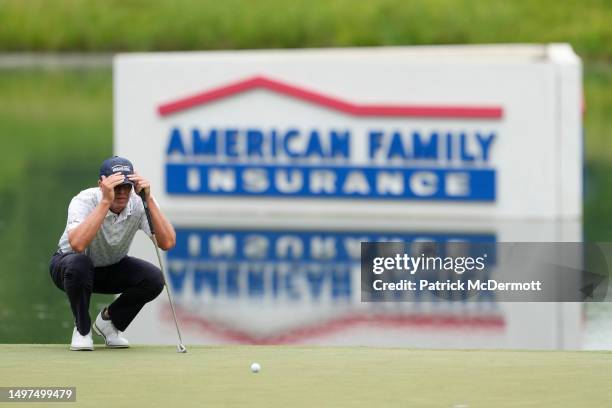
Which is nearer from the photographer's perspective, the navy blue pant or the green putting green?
the green putting green

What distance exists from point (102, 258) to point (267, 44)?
44089 mm

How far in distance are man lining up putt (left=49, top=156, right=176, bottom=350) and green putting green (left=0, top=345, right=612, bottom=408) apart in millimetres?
210

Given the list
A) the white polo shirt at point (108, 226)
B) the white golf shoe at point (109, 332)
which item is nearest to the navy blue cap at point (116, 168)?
the white polo shirt at point (108, 226)

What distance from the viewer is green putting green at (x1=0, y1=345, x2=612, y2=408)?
7328 mm

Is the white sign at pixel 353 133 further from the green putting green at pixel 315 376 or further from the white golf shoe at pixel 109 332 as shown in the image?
the white golf shoe at pixel 109 332

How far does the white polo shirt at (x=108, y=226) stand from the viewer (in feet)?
29.0

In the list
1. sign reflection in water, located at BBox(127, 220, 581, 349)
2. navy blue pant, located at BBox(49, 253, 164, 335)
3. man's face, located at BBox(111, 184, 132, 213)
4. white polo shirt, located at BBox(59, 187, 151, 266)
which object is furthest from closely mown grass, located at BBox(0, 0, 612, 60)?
man's face, located at BBox(111, 184, 132, 213)

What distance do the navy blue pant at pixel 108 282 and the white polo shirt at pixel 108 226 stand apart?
0.24 feet

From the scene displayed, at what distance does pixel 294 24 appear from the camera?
5306cm

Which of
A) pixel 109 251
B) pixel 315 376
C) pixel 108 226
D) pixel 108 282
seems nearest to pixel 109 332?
pixel 108 282

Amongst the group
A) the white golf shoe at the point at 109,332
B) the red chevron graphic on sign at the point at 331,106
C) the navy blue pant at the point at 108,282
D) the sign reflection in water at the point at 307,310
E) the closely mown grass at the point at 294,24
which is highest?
the closely mown grass at the point at 294,24

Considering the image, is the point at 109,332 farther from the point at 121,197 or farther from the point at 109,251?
the point at 121,197

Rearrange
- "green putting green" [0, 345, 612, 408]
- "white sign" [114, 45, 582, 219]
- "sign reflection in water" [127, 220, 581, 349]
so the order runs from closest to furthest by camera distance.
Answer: "green putting green" [0, 345, 612, 408] < "sign reflection in water" [127, 220, 581, 349] < "white sign" [114, 45, 582, 219]

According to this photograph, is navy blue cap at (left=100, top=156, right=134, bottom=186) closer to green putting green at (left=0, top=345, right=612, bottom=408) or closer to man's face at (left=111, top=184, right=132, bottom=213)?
man's face at (left=111, top=184, right=132, bottom=213)
